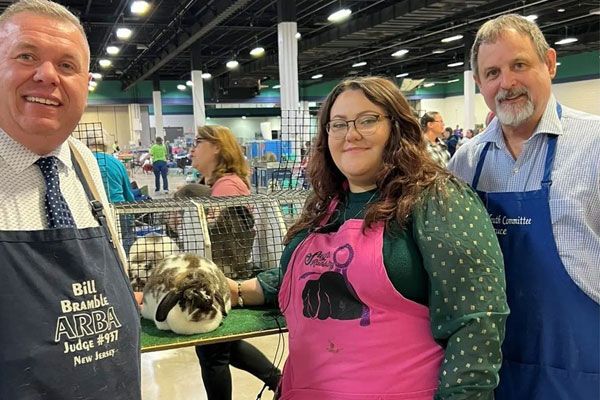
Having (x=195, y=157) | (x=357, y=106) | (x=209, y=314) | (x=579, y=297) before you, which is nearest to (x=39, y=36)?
(x=357, y=106)

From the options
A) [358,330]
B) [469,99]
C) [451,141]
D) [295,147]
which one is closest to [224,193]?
[295,147]

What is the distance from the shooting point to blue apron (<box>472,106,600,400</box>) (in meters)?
1.43

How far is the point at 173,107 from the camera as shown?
2605 cm

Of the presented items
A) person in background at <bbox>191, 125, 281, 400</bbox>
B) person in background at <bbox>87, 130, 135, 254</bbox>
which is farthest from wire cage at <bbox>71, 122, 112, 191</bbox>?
person in background at <bbox>191, 125, 281, 400</bbox>

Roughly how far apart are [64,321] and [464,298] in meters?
0.85

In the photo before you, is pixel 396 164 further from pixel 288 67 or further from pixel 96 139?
pixel 288 67

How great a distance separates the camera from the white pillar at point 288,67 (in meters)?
9.85

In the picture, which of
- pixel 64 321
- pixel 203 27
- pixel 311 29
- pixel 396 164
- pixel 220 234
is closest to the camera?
pixel 64 321

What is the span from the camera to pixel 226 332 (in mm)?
1917

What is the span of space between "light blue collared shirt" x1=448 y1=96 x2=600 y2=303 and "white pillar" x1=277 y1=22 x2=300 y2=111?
27.1 ft

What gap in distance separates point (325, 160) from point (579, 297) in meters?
0.78

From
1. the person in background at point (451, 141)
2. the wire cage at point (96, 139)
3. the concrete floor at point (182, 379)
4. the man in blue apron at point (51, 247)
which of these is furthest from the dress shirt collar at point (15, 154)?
the person in background at point (451, 141)

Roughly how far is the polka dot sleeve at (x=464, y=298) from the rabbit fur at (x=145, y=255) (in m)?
1.43

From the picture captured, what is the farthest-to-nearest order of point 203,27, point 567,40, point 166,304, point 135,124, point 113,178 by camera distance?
point 135,124 < point 567,40 < point 203,27 < point 113,178 < point 166,304
